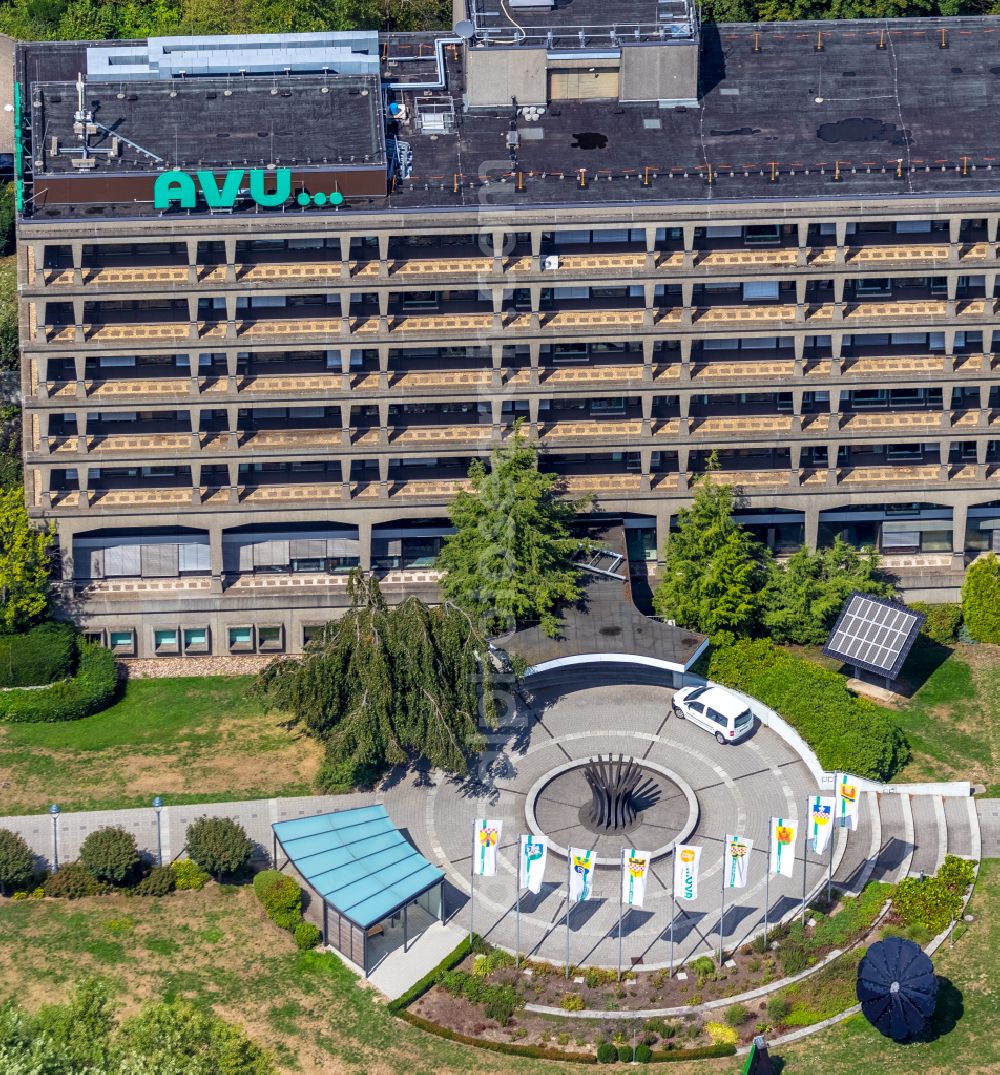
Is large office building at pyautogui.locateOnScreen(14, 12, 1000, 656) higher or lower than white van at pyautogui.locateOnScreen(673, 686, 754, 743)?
higher

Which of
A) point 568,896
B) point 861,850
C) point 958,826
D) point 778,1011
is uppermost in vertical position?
point 958,826

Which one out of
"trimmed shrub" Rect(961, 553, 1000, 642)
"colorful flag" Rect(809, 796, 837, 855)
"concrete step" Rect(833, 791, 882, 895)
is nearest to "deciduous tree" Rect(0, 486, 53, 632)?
"colorful flag" Rect(809, 796, 837, 855)

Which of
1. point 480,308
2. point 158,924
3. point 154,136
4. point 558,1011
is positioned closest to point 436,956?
point 558,1011

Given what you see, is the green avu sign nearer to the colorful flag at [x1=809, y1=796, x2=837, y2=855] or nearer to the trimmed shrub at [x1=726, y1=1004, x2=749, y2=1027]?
the colorful flag at [x1=809, y1=796, x2=837, y2=855]

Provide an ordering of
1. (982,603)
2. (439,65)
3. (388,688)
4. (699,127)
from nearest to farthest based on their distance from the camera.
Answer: (388,688) < (982,603) < (699,127) < (439,65)

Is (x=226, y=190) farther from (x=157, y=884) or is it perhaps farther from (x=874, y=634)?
(x=874, y=634)

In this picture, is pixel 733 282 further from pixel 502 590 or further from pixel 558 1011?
pixel 558 1011

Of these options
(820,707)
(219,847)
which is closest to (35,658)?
(219,847)

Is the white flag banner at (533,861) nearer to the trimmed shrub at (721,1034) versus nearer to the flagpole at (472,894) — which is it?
the flagpole at (472,894)
